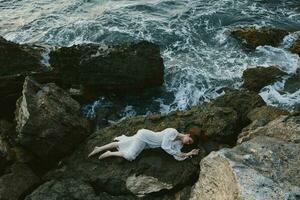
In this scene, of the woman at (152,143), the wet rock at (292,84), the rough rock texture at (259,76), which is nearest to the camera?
the woman at (152,143)

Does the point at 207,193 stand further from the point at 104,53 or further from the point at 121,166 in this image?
the point at 104,53

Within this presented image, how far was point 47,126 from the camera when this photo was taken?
454 inches

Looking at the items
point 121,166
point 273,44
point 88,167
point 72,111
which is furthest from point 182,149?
point 273,44

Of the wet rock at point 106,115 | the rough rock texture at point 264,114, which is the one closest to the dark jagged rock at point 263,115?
the rough rock texture at point 264,114

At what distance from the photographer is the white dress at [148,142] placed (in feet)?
35.7

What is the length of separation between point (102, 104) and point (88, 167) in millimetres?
4797

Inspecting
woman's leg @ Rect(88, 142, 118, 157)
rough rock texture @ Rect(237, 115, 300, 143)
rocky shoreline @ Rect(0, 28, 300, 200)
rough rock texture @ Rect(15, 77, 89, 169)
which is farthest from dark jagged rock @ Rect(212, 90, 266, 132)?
rough rock texture @ Rect(15, 77, 89, 169)

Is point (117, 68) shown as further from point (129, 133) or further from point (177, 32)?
point (177, 32)

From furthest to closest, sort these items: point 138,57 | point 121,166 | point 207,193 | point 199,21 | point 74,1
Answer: point 74,1 → point 199,21 → point 138,57 → point 121,166 → point 207,193

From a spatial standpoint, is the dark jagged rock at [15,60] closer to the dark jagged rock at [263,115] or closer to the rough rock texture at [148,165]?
the rough rock texture at [148,165]

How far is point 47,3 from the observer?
86.8 ft

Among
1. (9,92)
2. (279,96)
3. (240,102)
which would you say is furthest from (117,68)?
(279,96)

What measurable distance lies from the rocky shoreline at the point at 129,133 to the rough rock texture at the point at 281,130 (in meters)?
0.02

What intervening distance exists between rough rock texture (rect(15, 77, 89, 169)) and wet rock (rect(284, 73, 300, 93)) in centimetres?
734
